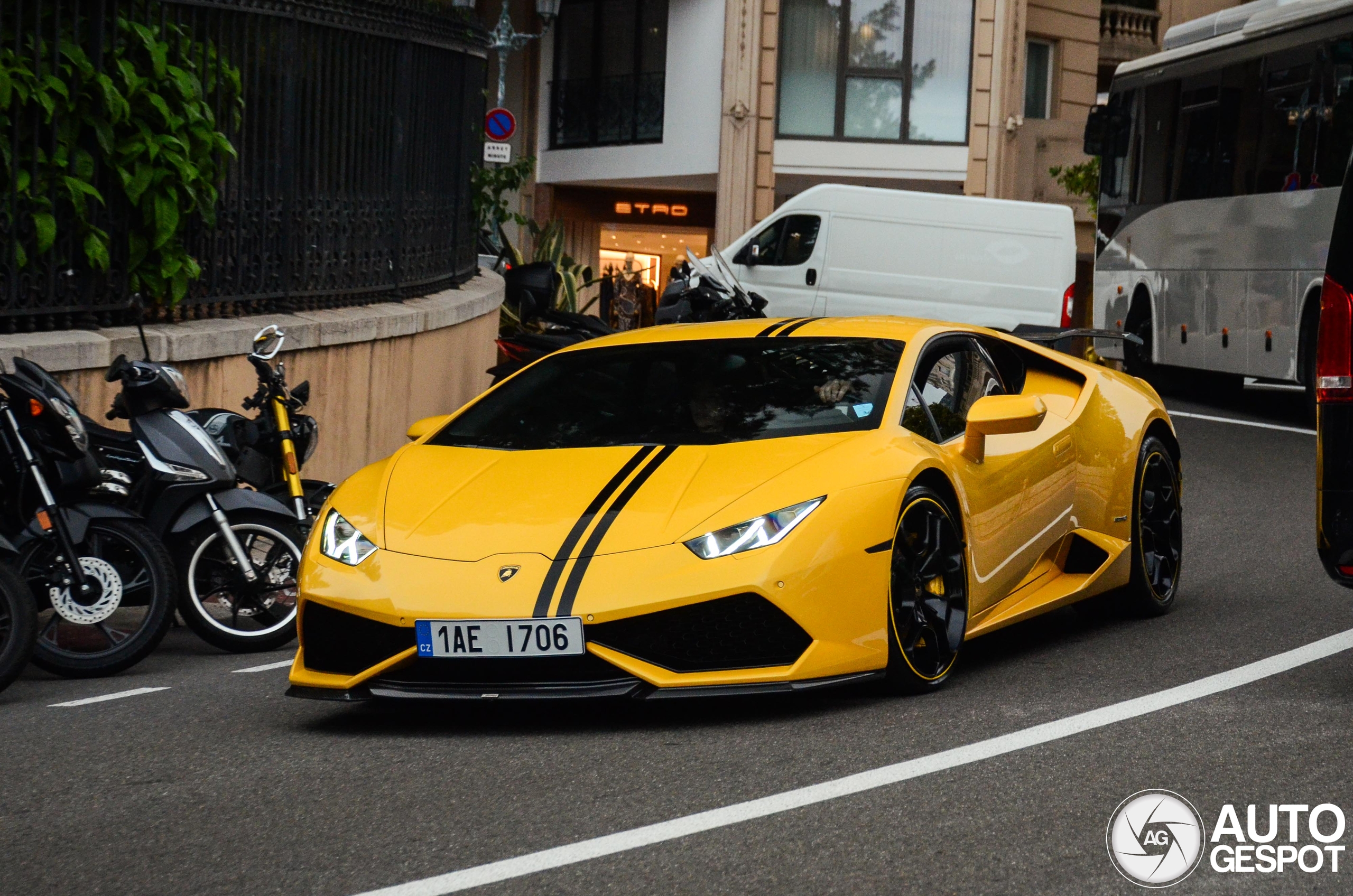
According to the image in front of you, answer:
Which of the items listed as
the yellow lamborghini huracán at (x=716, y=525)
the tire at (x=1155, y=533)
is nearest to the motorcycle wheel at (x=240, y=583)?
the yellow lamborghini huracán at (x=716, y=525)

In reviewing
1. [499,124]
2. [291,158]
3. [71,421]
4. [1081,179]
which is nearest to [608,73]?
[1081,179]

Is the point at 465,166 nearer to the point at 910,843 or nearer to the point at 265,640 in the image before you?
the point at 265,640

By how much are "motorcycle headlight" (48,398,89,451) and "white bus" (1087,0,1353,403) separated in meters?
10.5

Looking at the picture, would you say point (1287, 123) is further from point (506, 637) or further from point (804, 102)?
point (804, 102)

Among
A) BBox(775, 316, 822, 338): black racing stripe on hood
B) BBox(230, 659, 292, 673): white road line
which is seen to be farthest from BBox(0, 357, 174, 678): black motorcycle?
BBox(775, 316, 822, 338): black racing stripe on hood

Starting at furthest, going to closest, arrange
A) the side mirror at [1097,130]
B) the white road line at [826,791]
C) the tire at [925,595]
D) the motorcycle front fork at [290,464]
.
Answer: the side mirror at [1097,130], the motorcycle front fork at [290,464], the tire at [925,595], the white road line at [826,791]

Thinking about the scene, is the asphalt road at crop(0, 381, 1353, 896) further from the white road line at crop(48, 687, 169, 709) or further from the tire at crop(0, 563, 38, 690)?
the tire at crop(0, 563, 38, 690)

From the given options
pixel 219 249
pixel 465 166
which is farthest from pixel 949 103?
pixel 219 249

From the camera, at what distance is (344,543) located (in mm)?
5871

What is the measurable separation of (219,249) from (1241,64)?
11178 mm

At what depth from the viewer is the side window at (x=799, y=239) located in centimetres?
2209

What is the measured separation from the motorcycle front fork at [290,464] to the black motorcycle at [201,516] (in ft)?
0.75

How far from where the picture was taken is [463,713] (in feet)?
19.6

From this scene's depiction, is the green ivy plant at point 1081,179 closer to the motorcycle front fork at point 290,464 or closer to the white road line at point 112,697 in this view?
the motorcycle front fork at point 290,464
